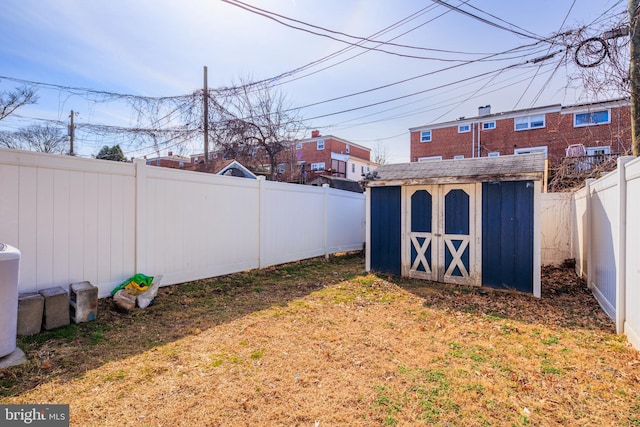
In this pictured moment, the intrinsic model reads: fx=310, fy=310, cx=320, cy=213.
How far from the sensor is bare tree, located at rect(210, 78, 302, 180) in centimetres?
1377

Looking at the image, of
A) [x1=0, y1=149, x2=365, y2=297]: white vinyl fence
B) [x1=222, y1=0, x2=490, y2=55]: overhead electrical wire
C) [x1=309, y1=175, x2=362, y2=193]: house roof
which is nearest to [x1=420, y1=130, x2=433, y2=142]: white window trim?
[x1=309, y1=175, x2=362, y2=193]: house roof

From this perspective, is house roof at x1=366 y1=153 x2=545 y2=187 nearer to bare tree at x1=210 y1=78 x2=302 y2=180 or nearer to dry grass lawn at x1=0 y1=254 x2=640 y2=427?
dry grass lawn at x1=0 y1=254 x2=640 y2=427

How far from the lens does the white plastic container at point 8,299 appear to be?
2801mm

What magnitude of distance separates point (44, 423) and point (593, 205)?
293 inches

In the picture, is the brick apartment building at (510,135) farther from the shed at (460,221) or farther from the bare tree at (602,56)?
the shed at (460,221)

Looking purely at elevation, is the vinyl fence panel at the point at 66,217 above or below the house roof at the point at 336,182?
below

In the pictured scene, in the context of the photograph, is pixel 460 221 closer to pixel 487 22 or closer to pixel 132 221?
pixel 487 22

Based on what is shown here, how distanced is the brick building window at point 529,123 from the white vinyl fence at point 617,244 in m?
18.1

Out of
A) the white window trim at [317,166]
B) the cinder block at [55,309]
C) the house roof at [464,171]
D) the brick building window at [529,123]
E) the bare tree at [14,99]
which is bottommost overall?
the cinder block at [55,309]

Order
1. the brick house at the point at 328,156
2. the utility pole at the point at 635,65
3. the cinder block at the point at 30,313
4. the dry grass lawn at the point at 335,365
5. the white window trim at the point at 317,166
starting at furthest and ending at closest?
the white window trim at the point at 317,166 → the brick house at the point at 328,156 → the utility pole at the point at 635,65 → the cinder block at the point at 30,313 → the dry grass lawn at the point at 335,365

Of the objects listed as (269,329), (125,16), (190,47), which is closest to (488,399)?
(269,329)

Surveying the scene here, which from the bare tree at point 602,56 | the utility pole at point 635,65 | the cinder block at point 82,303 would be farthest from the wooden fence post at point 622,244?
the cinder block at point 82,303

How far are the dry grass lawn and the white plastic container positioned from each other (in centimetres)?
24

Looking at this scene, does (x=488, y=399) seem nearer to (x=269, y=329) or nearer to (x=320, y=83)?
(x=269, y=329)
